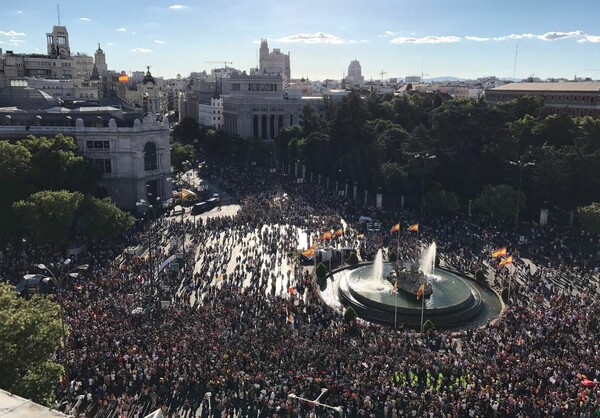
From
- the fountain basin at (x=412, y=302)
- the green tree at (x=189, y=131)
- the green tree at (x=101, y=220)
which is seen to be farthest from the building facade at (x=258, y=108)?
the fountain basin at (x=412, y=302)

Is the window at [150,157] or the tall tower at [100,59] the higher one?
the tall tower at [100,59]

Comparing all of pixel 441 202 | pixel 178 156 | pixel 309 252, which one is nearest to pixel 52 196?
pixel 309 252

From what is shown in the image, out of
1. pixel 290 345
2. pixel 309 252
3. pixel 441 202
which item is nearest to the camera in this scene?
pixel 290 345

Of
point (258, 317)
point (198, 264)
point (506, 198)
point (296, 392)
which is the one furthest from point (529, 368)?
point (506, 198)

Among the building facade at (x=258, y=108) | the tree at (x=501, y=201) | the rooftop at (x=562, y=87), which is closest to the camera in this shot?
the tree at (x=501, y=201)

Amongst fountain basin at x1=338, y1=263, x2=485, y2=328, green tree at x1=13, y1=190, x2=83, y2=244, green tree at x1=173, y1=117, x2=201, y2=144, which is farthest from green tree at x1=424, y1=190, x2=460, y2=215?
green tree at x1=173, y1=117, x2=201, y2=144

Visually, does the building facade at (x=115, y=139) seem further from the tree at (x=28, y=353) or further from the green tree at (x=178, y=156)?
the tree at (x=28, y=353)

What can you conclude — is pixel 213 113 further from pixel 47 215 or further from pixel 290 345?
pixel 290 345
